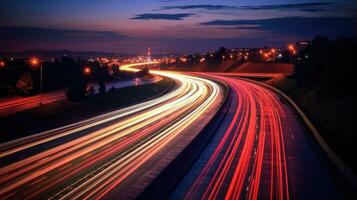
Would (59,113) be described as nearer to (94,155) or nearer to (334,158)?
(94,155)

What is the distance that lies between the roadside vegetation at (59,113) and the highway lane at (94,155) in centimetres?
244

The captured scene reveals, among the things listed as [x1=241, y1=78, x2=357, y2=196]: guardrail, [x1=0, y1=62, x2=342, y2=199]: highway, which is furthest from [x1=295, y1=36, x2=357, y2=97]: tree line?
[x1=0, y1=62, x2=342, y2=199]: highway

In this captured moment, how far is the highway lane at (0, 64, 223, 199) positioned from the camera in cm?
2499

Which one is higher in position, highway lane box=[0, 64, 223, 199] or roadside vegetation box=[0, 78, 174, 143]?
roadside vegetation box=[0, 78, 174, 143]

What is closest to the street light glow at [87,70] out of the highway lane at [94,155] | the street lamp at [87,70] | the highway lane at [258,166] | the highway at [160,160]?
the street lamp at [87,70]

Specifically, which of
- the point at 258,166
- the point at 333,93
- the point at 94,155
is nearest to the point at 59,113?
the point at 94,155

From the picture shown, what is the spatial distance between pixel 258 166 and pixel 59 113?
107 feet

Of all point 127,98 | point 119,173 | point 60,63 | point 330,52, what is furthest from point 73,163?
point 60,63

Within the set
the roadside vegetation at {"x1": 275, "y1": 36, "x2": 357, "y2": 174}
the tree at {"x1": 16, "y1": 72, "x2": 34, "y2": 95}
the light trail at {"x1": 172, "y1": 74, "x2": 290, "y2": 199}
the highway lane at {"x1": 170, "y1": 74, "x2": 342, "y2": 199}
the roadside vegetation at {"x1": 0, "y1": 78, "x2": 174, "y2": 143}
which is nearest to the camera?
the light trail at {"x1": 172, "y1": 74, "x2": 290, "y2": 199}

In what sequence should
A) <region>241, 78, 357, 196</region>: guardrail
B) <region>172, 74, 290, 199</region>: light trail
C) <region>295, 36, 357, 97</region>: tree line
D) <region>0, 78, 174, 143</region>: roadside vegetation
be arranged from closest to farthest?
<region>172, 74, 290, 199</region>: light trail, <region>241, 78, 357, 196</region>: guardrail, <region>0, 78, 174, 143</region>: roadside vegetation, <region>295, 36, 357, 97</region>: tree line

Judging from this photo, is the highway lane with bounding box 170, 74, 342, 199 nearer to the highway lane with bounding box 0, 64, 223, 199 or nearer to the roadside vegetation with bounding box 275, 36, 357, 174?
the roadside vegetation with bounding box 275, 36, 357, 174

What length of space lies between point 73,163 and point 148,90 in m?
60.3

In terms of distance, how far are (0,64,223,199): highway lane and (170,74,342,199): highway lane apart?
332 cm

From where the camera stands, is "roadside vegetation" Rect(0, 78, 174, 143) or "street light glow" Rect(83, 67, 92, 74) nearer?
"roadside vegetation" Rect(0, 78, 174, 143)
